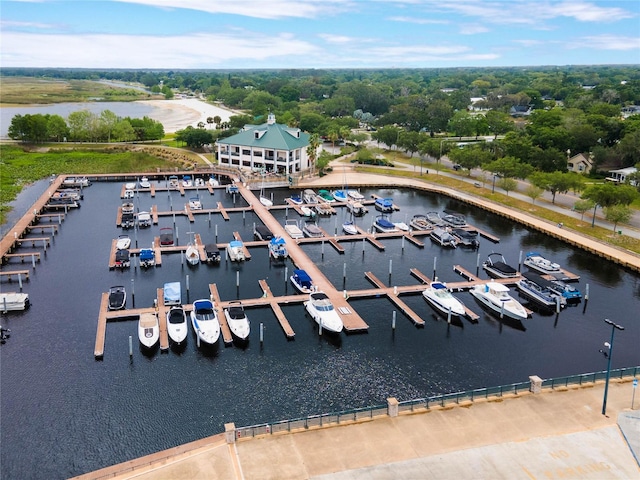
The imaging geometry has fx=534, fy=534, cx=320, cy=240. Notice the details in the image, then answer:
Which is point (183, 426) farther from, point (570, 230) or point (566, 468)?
point (570, 230)

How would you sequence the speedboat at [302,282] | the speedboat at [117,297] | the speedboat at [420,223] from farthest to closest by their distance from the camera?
1. the speedboat at [420,223]
2. the speedboat at [302,282]
3. the speedboat at [117,297]

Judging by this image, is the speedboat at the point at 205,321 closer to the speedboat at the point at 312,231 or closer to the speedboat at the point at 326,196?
the speedboat at the point at 312,231

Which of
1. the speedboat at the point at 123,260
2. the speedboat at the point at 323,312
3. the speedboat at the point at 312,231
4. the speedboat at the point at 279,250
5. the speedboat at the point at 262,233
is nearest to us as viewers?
the speedboat at the point at 323,312

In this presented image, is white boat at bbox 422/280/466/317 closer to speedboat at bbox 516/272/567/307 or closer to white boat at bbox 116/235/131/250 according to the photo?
speedboat at bbox 516/272/567/307

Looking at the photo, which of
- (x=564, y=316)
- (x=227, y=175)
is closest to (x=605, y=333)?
(x=564, y=316)

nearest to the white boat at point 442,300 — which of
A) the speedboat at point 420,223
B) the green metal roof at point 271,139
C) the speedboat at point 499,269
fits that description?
the speedboat at point 499,269

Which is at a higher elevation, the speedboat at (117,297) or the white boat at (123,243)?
the white boat at (123,243)

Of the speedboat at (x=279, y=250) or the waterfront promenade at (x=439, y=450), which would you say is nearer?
the waterfront promenade at (x=439, y=450)
